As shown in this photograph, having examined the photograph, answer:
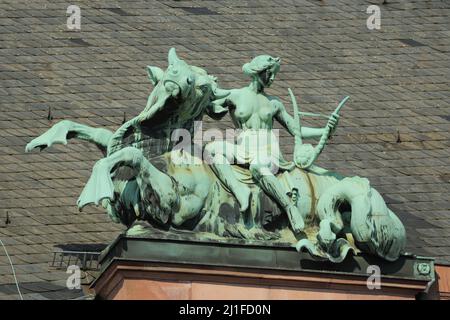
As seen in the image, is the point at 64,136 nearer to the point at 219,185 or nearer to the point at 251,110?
the point at 219,185

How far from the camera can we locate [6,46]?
42.6 metres

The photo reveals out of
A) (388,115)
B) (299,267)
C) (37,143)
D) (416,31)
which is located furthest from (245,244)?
(416,31)

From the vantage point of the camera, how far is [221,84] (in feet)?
137

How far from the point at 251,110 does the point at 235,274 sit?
2.57 meters

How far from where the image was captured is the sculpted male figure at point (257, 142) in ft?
115

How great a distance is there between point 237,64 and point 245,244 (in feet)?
26.8

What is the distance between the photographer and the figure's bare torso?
3594 cm

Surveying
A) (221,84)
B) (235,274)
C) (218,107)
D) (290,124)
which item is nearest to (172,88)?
(218,107)

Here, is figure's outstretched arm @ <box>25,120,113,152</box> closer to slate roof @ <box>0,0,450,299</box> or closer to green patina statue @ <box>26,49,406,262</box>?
green patina statue @ <box>26,49,406,262</box>

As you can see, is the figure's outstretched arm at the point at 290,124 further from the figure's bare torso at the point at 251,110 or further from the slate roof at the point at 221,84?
the slate roof at the point at 221,84

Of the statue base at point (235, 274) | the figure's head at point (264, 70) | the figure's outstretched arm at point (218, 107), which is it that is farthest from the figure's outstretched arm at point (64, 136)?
the figure's head at point (264, 70)

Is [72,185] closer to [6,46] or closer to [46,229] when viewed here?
[46,229]

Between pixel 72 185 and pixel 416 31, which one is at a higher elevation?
pixel 416 31

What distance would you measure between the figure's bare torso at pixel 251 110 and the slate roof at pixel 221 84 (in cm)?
307
